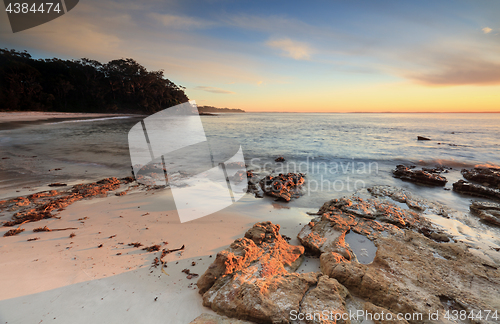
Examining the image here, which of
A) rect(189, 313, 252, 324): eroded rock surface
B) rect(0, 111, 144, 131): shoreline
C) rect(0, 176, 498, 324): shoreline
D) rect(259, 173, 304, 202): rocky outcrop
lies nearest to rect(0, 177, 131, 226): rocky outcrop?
rect(0, 176, 498, 324): shoreline

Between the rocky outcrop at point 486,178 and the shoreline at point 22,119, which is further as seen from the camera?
the shoreline at point 22,119

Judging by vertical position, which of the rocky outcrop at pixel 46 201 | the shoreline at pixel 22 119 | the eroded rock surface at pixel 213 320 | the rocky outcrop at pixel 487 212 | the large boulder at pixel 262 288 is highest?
the shoreline at pixel 22 119

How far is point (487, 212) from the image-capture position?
4.57m

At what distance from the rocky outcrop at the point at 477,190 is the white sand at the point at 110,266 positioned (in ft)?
20.4

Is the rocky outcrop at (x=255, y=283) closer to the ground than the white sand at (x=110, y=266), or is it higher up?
higher up

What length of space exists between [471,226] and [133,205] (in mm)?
7816

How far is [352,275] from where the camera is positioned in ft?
7.32

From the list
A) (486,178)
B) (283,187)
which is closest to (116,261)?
(283,187)

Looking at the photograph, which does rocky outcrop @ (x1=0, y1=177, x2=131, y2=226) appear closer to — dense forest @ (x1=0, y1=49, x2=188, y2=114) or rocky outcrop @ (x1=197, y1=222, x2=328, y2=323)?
rocky outcrop @ (x1=197, y1=222, x2=328, y2=323)

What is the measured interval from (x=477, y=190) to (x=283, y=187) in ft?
20.4

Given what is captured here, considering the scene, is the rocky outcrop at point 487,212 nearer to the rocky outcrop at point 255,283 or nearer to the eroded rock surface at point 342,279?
the eroded rock surface at point 342,279

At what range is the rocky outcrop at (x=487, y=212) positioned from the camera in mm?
4274

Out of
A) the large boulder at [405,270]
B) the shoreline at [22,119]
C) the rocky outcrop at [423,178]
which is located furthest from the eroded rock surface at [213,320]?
the shoreline at [22,119]

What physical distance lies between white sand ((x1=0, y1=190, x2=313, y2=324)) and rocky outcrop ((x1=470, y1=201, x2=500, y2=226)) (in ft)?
14.1
